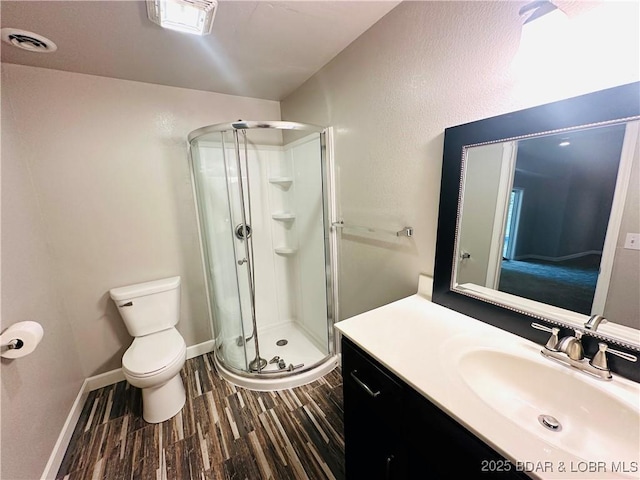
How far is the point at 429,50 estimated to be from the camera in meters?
1.20

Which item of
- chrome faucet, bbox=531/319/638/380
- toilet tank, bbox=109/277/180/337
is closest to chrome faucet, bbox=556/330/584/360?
chrome faucet, bbox=531/319/638/380

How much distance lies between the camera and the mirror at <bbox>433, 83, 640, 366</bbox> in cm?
77

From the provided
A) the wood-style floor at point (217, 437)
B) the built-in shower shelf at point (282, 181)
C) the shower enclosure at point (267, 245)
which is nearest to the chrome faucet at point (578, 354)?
the wood-style floor at point (217, 437)

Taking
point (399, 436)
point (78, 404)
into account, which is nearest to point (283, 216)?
point (399, 436)

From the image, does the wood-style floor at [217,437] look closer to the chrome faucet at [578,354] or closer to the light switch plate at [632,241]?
the chrome faucet at [578,354]

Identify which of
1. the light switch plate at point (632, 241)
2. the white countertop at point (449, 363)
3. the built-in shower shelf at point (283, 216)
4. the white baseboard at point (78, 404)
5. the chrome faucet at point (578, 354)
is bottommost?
the white baseboard at point (78, 404)

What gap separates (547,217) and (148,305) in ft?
7.85

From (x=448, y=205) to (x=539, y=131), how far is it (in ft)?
1.33

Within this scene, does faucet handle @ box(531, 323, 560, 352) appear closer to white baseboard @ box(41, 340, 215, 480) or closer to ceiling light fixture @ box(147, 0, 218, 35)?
ceiling light fixture @ box(147, 0, 218, 35)

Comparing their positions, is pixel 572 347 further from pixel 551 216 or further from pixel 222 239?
pixel 222 239

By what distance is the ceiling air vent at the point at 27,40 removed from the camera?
1.28 m

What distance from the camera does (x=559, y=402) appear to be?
2.66ft

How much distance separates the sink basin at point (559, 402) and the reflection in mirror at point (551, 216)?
0.23 metres

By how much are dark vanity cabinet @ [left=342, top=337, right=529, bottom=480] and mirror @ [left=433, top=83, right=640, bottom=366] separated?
536mm
